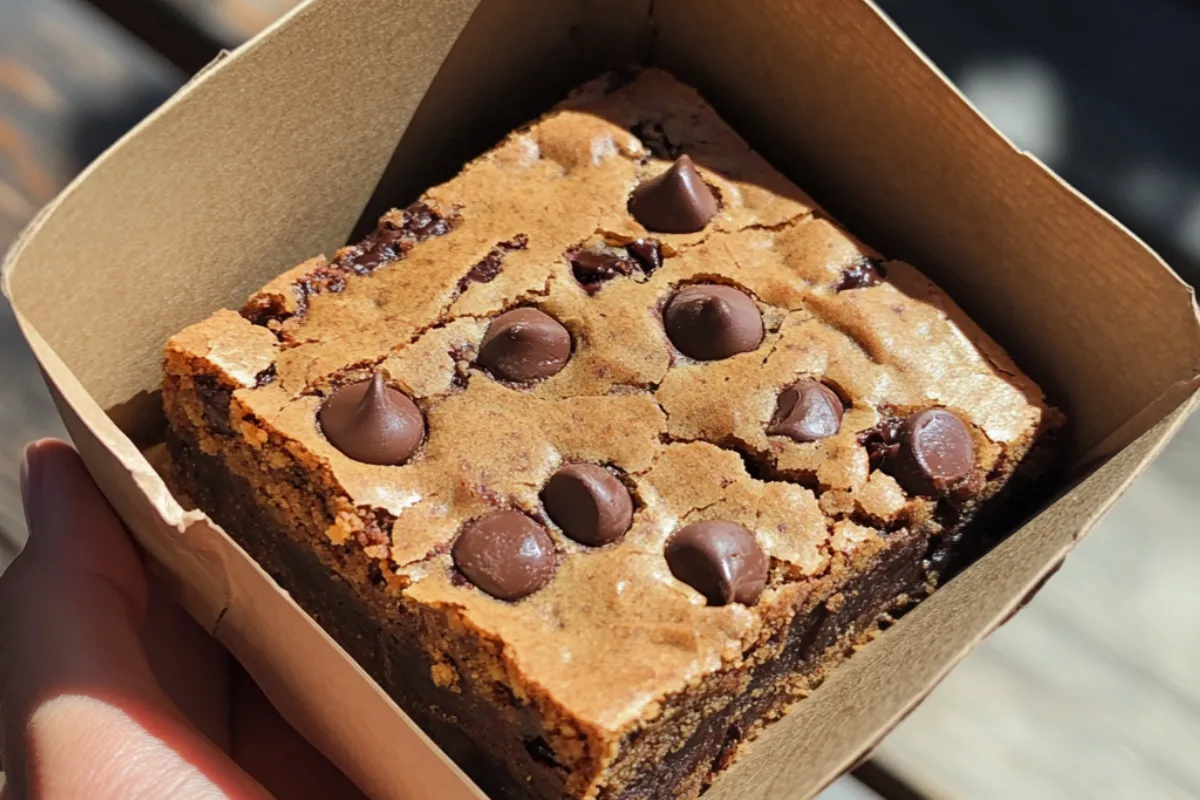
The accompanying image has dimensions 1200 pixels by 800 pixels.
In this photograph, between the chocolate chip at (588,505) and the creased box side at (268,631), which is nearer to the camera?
the creased box side at (268,631)

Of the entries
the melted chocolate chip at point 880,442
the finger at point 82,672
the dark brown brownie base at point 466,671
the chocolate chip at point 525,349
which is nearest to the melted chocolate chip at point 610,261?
the chocolate chip at point 525,349

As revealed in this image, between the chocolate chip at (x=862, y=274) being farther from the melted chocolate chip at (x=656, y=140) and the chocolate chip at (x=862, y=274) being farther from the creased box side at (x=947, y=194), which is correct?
the melted chocolate chip at (x=656, y=140)

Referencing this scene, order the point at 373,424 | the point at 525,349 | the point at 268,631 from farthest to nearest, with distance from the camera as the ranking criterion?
1. the point at 525,349
2. the point at 373,424
3. the point at 268,631

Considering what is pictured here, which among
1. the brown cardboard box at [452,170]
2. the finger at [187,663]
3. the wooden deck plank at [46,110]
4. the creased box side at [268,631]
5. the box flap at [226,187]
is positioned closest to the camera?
the creased box side at [268,631]

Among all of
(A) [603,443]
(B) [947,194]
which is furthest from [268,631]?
(B) [947,194]

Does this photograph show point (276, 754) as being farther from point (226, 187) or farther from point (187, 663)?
point (226, 187)

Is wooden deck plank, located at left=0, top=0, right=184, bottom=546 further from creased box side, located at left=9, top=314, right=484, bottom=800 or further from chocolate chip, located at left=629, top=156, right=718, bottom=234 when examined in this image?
chocolate chip, located at left=629, top=156, right=718, bottom=234

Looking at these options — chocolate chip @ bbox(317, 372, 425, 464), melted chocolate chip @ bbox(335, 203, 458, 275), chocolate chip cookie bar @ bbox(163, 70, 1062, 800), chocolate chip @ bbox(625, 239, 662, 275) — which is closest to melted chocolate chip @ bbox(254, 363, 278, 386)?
chocolate chip cookie bar @ bbox(163, 70, 1062, 800)
